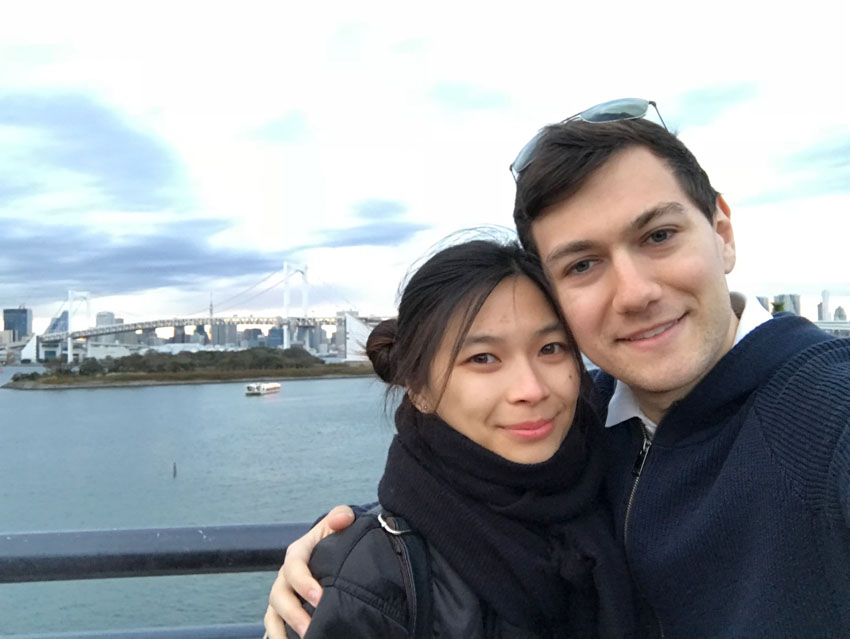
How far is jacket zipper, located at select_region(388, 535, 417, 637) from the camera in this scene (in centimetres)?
62

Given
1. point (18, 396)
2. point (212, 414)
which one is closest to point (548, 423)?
point (212, 414)

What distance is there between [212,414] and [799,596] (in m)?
22.3

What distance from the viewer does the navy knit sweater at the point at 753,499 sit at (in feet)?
1.77

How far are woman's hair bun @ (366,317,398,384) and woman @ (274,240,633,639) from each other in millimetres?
38

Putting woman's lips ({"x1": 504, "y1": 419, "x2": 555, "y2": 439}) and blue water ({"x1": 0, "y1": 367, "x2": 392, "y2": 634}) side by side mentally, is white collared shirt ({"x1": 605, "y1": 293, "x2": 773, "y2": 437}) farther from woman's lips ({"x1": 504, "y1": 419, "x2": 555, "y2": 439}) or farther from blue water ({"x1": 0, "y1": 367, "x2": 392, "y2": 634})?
blue water ({"x1": 0, "y1": 367, "x2": 392, "y2": 634})

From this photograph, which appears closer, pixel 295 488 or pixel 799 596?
pixel 799 596

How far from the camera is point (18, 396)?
29031mm

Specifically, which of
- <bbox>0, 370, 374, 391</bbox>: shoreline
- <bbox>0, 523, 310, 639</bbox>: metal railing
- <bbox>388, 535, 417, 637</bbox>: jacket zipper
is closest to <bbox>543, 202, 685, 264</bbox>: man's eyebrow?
<bbox>388, 535, 417, 637</bbox>: jacket zipper

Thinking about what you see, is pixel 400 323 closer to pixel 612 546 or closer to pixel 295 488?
pixel 612 546

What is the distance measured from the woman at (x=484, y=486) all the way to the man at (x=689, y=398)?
35 mm

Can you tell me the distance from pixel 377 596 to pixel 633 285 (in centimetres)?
37

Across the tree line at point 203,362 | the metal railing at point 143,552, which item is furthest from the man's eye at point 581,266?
the tree line at point 203,362

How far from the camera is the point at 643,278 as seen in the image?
2.31 ft

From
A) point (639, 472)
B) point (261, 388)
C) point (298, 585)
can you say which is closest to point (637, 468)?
point (639, 472)
